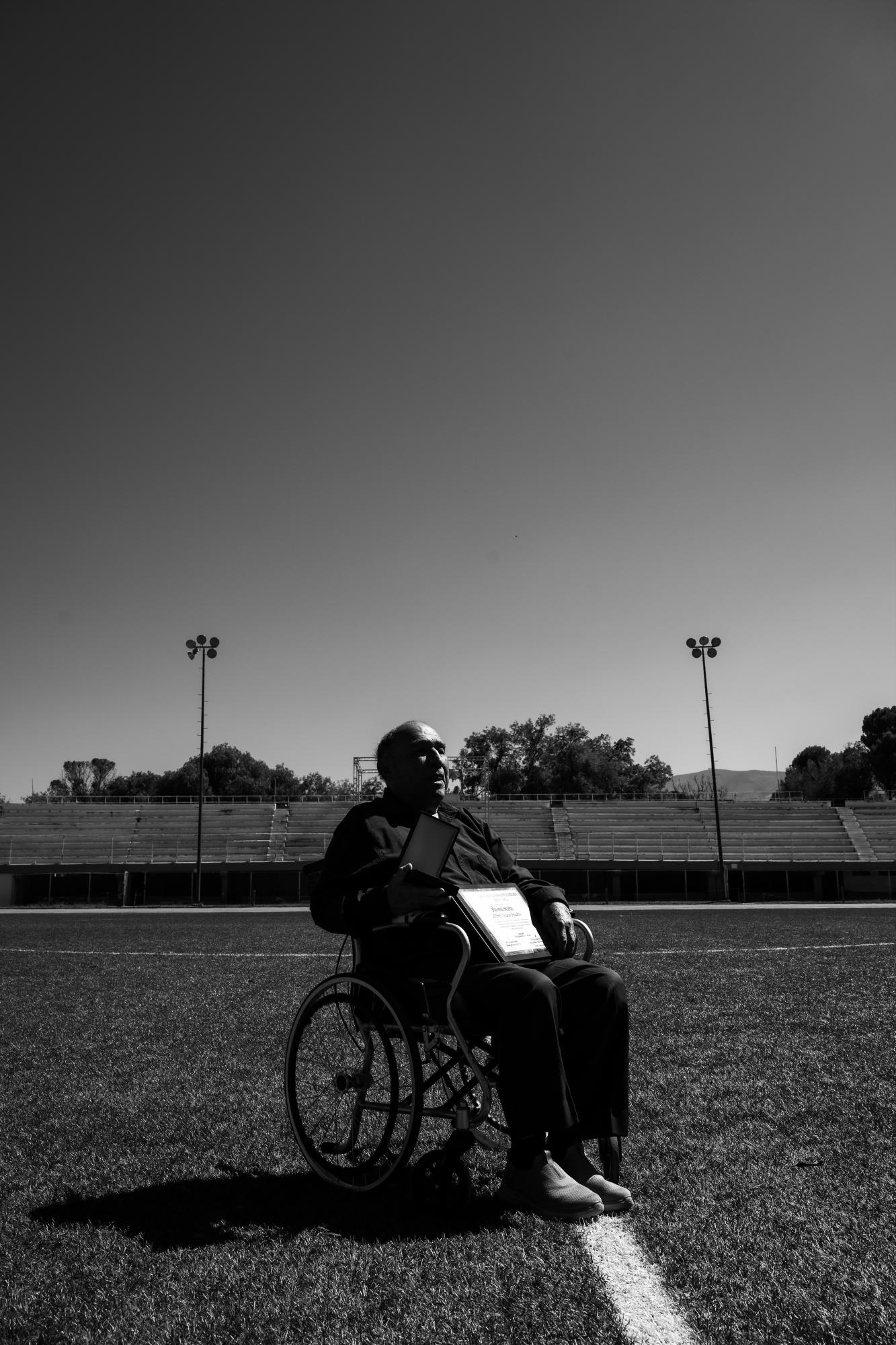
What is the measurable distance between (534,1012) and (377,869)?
2.64 ft

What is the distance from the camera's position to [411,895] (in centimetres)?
301

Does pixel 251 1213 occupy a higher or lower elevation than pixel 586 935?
lower

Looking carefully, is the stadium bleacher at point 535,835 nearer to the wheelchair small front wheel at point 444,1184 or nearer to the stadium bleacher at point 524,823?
the stadium bleacher at point 524,823

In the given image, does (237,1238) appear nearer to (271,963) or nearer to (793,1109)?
(793,1109)

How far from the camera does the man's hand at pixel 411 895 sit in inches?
118

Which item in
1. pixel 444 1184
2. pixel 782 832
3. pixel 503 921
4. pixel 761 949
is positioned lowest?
pixel 761 949

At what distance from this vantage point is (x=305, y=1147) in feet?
10.5

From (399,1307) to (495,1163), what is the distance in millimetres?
1241

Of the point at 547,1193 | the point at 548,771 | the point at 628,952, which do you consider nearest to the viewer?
the point at 547,1193

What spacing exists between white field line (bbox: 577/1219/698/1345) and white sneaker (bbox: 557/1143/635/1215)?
45 millimetres

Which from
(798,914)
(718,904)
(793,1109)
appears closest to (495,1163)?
(793,1109)

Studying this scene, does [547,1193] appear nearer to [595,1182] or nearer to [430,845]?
[595,1182]

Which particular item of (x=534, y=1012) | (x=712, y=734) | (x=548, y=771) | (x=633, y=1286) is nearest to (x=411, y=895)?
(x=534, y=1012)

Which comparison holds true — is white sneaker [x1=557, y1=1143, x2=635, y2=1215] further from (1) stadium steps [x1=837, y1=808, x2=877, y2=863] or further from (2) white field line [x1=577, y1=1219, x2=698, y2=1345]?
(1) stadium steps [x1=837, y1=808, x2=877, y2=863]
